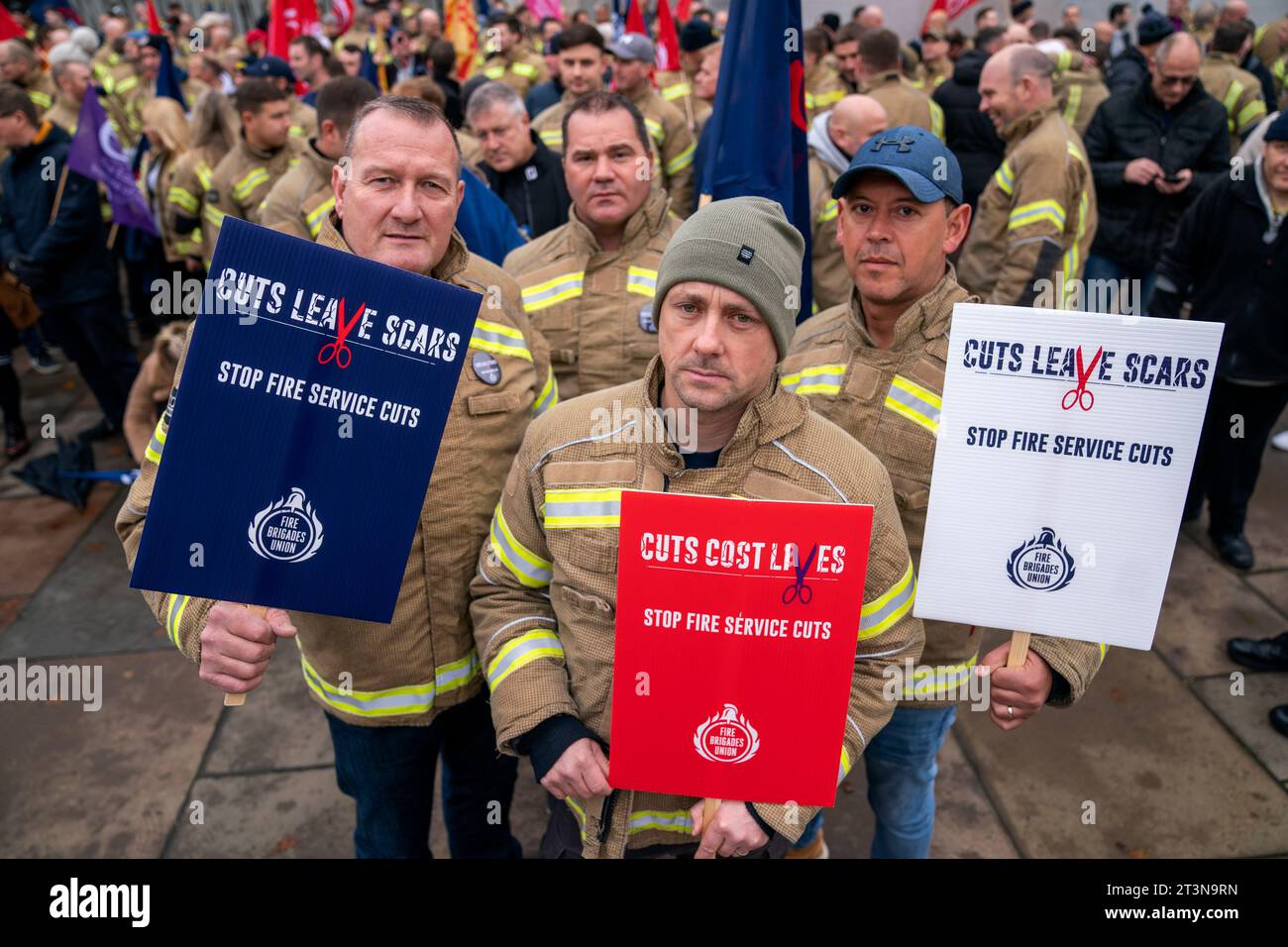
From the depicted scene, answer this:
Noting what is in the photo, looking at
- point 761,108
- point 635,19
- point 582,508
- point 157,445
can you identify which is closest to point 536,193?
point 761,108

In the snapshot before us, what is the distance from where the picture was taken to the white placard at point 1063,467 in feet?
5.45

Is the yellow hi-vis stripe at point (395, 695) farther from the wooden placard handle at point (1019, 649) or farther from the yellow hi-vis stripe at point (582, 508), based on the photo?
the wooden placard handle at point (1019, 649)

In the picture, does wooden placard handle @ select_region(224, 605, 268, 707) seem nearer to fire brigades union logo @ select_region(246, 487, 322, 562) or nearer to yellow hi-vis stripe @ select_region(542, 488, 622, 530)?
fire brigades union logo @ select_region(246, 487, 322, 562)

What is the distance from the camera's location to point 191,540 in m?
1.64

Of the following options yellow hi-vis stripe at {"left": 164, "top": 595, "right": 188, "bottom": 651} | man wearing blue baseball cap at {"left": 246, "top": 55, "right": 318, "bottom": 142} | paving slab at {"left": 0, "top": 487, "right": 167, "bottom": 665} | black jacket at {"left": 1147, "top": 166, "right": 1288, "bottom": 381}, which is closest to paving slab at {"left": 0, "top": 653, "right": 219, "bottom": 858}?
paving slab at {"left": 0, "top": 487, "right": 167, "bottom": 665}

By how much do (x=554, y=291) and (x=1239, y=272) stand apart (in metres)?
3.47

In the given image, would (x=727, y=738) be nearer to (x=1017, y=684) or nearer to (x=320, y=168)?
(x=1017, y=684)

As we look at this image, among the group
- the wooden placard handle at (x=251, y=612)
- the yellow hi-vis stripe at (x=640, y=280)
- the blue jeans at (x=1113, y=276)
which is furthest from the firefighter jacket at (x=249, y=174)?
the blue jeans at (x=1113, y=276)

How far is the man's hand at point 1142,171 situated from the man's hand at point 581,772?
5.27 metres

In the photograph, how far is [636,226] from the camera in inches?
131

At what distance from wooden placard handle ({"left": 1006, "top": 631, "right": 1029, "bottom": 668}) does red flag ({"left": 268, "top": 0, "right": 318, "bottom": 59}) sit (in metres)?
9.13

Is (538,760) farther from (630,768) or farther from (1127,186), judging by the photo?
(1127,186)
